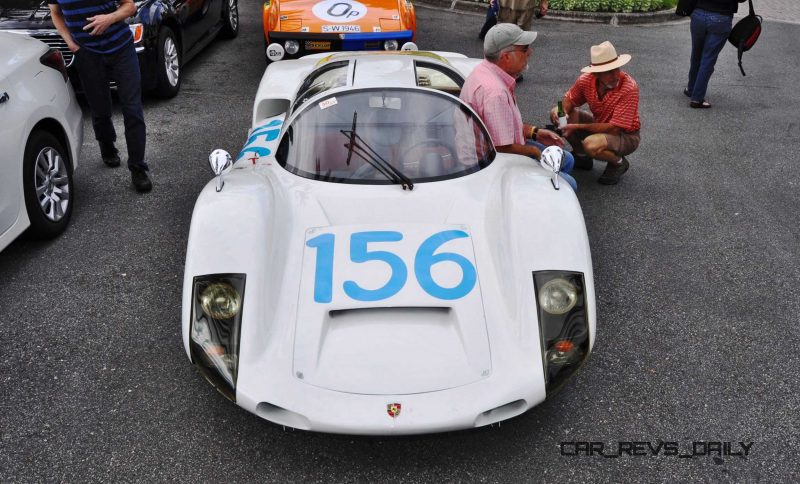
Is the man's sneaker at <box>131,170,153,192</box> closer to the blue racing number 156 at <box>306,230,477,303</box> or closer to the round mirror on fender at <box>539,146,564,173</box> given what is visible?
the blue racing number 156 at <box>306,230,477,303</box>

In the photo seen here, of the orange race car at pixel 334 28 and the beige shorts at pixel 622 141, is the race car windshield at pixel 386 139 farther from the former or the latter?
the orange race car at pixel 334 28

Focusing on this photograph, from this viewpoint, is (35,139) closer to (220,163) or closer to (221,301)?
(220,163)

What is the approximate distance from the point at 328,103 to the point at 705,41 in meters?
4.98

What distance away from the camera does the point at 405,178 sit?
340cm

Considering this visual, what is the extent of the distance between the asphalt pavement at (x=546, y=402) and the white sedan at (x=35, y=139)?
0.87 feet

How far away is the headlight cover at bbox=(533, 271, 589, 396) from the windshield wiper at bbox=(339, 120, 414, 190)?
0.89 metres

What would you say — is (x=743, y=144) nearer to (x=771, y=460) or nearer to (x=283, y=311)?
(x=771, y=460)

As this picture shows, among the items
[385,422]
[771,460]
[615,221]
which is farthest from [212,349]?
[615,221]

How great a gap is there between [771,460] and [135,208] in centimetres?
413

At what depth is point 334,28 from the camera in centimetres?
672

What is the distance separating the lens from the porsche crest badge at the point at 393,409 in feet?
8.05

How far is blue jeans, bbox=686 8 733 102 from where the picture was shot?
22.3ft

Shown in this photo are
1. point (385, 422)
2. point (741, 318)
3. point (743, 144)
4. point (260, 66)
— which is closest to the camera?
point (385, 422)

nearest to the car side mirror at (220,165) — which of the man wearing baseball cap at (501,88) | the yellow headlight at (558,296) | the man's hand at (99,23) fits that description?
the man wearing baseball cap at (501,88)
